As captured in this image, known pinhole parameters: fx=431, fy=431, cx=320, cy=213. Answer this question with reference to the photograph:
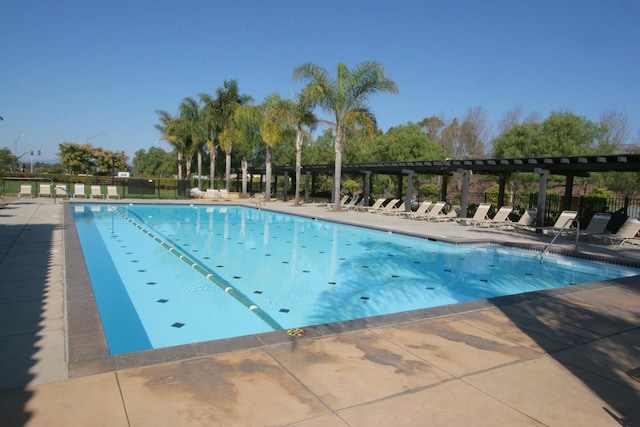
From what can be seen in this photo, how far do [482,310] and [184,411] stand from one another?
3.91 metres

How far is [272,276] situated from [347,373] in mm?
5198

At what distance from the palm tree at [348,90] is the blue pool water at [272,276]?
25.9 ft

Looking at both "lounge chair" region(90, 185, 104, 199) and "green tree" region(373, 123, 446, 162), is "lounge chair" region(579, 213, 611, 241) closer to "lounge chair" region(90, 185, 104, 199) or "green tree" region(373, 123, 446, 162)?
"green tree" region(373, 123, 446, 162)

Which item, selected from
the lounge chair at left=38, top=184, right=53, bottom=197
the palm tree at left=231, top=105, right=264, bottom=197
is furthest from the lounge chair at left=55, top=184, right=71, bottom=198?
the palm tree at left=231, top=105, right=264, bottom=197

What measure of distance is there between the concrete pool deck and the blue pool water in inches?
56.9

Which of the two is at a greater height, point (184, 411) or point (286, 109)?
point (286, 109)

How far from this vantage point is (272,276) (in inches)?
336

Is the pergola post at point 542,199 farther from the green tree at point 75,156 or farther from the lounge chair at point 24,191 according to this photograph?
the green tree at point 75,156

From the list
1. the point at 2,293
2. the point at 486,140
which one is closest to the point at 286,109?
the point at 2,293

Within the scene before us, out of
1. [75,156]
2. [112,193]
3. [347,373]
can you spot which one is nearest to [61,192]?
[112,193]

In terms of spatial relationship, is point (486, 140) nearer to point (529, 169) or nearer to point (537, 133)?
point (537, 133)

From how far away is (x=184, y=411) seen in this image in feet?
9.20

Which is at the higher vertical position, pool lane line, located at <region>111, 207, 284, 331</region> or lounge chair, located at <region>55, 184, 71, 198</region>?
lounge chair, located at <region>55, 184, 71, 198</region>

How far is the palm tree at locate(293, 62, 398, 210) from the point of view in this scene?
68.4ft
